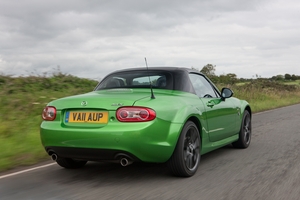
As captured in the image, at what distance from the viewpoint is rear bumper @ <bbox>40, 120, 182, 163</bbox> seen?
457 centimetres

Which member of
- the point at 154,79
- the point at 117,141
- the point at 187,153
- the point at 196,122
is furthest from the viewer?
the point at 154,79

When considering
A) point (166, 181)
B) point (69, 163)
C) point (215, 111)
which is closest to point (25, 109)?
point (69, 163)

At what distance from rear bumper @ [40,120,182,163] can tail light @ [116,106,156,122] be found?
0.06 metres

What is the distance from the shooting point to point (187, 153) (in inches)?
207

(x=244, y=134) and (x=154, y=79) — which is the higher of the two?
(x=154, y=79)

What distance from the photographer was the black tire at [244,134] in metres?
7.53

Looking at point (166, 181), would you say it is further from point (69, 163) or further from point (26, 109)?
point (26, 109)

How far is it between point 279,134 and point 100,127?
593 cm

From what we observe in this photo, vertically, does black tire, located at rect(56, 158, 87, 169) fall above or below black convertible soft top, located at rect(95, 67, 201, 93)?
below

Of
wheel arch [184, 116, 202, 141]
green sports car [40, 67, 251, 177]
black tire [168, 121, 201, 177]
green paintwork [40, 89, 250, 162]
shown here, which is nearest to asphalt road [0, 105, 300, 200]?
black tire [168, 121, 201, 177]

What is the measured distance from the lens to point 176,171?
16.7 feet

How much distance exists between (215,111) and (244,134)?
5.62 ft

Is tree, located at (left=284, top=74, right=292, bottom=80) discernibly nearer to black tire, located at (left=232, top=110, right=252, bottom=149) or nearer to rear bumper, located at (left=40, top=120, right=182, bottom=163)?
black tire, located at (left=232, top=110, right=252, bottom=149)

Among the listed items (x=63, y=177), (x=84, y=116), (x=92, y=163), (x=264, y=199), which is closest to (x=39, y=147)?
(x=92, y=163)
